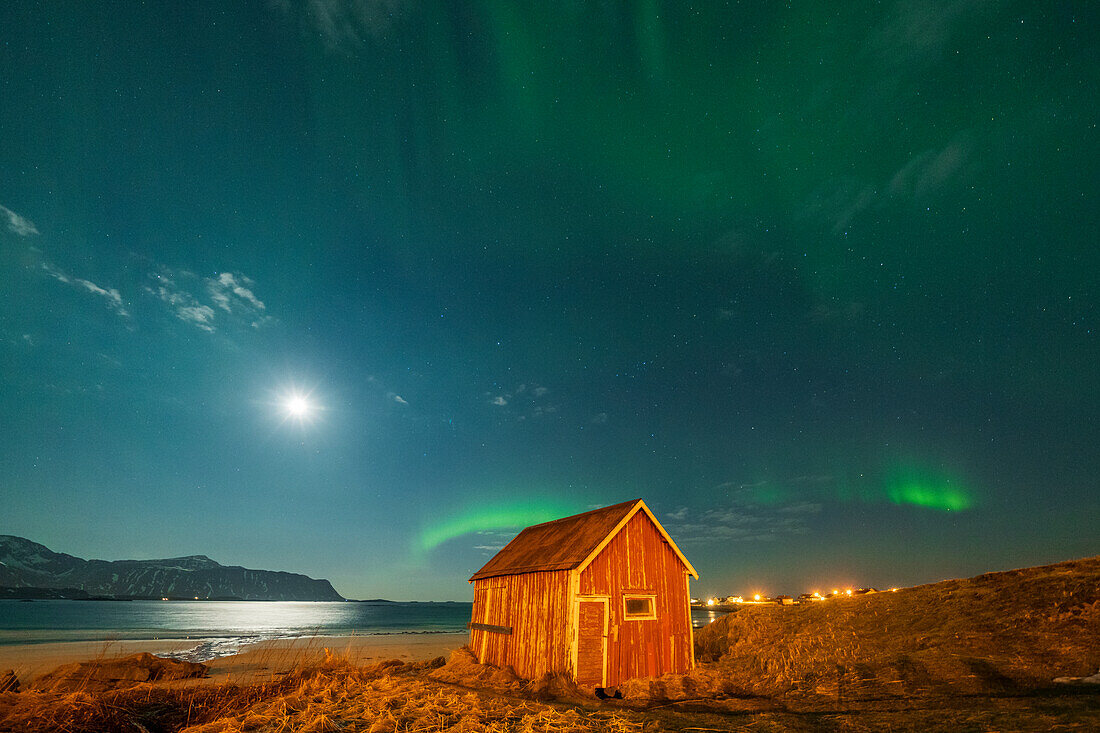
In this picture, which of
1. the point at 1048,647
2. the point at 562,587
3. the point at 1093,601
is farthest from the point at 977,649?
the point at 562,587

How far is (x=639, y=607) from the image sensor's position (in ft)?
66.2

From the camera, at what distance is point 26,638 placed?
60844 millimetres

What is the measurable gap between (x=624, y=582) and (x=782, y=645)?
8.74 metres

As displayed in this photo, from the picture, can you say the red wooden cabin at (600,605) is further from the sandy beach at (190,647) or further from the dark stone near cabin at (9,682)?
the dark stone near cabin at (9,682)

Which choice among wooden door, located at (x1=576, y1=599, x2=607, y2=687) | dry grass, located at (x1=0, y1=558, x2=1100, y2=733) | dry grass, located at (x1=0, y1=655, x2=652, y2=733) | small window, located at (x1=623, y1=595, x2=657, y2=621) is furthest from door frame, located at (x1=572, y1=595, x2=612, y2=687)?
dry grass, located at (x1=0, y1=655, x2=652, y2=733)

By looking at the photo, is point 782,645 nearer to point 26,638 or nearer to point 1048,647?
point 1048,647

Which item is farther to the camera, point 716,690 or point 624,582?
point 624,582

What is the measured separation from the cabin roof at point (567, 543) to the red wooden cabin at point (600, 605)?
0.20 ft

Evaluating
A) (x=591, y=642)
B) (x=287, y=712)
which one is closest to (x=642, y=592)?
(x=591, y=642)

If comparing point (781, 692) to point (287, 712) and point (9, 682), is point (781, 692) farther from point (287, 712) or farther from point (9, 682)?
point (9, 682)

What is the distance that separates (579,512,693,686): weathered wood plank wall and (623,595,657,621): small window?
0.17 m

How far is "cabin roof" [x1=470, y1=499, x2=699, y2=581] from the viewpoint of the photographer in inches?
778

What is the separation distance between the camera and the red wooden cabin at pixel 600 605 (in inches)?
731

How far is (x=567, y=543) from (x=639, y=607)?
12.4ft
